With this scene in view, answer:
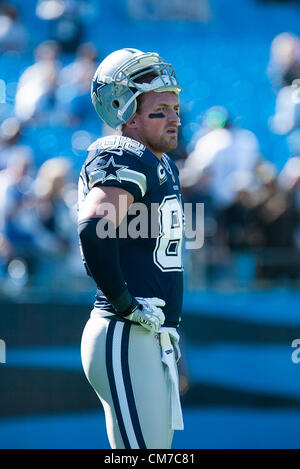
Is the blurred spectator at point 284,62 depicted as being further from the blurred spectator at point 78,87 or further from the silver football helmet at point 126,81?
the silver football helmet at point 126,81

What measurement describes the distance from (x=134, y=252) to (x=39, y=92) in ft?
15.9

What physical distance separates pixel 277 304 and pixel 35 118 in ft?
10.5

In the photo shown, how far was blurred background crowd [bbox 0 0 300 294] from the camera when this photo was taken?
5176mm

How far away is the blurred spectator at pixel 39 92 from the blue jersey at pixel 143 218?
185 inches

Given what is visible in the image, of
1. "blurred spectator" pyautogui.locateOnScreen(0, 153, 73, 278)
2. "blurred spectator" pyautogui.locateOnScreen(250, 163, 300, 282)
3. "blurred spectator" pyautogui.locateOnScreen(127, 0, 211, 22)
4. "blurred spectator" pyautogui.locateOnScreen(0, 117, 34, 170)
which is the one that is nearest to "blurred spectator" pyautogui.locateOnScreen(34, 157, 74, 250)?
"blurred spectator" pyautogui.locateOnScreen(0, 153, 73, 278)

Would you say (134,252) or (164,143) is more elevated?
(164,143)

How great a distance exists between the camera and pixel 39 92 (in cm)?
734

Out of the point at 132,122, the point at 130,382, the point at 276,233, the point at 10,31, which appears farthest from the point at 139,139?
the point at 10,31

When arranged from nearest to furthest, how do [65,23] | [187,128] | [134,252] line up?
1. [134,252]
2. [187,128]
3. [65,23]

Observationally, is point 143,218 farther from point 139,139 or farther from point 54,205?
point 54,205

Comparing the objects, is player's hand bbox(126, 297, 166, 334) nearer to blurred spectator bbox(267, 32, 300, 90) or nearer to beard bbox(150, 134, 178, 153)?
beard bbox(150, 134, 178, 153)

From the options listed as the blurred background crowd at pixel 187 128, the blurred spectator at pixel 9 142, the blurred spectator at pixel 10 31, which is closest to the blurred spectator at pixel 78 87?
the blurred background crowd at pixel 187 128

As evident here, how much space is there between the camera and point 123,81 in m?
2.82

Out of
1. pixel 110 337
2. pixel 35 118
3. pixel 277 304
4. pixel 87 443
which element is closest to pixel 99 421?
pixel 87 443
